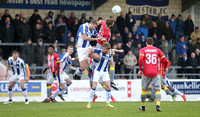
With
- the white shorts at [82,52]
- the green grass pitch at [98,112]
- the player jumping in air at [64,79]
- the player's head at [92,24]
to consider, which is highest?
the player's head at [92,24]

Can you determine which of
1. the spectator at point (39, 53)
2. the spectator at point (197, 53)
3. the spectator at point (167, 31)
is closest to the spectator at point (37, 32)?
the spectator at point (39, 53)

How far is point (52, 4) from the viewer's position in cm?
2630

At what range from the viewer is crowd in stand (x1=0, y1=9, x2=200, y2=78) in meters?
22.5

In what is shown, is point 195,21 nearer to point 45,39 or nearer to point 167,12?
point 167,12

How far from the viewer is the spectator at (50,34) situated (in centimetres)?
2329

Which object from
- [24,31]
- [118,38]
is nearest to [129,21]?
[118,38]

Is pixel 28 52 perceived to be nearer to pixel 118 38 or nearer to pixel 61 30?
pixel 61 30

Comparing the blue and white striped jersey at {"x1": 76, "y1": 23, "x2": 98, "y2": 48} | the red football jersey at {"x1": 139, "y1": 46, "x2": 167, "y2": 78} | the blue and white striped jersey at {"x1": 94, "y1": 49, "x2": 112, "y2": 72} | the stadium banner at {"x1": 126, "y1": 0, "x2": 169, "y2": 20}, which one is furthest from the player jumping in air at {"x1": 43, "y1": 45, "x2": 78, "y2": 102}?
the stadium banner at {"x1": 126, "y1": 0, "x2": 169, "y2": 20}

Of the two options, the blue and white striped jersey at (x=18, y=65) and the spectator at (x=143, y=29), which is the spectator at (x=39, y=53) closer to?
the blue and white striped jersey at (x=18, y=65)

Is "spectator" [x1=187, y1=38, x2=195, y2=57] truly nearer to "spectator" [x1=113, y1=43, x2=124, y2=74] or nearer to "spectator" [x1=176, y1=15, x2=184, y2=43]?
"spectator" [x1=176, y1=15, x2=184, y2=43]

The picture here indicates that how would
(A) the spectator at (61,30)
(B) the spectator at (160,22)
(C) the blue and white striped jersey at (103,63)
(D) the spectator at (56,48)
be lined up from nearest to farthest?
1. (C) the blue and white striped jersey at (103,63)
2. (D) the spectator at (56,48)
3. (A) the spectator at (61,30)
4. (B) the spectator at (160,22)

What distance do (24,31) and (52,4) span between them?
442cm

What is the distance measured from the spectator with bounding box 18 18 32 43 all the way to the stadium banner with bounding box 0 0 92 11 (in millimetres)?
3332

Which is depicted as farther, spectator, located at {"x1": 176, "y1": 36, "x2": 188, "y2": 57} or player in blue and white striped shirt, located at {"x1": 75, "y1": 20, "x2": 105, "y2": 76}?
spectator, located at {"x1": 176, "y1": 36, "x2": 188, "y2": 57}
